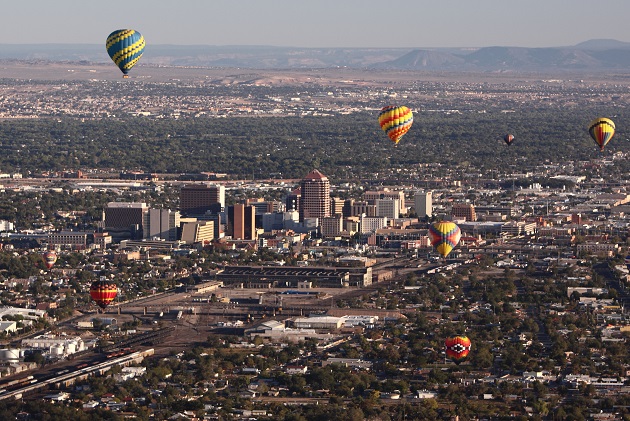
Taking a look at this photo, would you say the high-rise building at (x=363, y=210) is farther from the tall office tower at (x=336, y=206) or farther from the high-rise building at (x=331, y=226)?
the high-rise building at (x=331, y=226)

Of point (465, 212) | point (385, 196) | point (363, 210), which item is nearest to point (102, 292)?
point (363, 210)

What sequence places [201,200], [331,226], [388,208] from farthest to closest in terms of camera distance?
[388,208]
[201,200]
[331,226]

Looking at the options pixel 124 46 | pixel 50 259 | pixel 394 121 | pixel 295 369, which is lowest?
pixel 50 259

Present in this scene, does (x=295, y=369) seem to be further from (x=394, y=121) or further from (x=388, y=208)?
(x=388, y=208)

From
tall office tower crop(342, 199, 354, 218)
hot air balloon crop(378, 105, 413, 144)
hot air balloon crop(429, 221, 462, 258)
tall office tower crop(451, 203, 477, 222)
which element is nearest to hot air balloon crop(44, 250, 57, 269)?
hot air balloon crop(378, 105, 413, 144)

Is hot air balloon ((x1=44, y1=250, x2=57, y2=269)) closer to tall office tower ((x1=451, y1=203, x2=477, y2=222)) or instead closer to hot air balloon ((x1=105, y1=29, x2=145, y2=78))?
hot air balloon ((x1=105, y1=29, x2=145, y2=78))

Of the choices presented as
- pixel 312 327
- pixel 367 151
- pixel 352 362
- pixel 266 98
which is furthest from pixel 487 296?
pixel 266 98

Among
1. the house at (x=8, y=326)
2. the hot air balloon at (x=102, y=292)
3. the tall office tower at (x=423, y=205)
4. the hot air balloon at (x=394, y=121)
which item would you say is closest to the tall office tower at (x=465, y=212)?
the tall office tower at (x=423, y=205)

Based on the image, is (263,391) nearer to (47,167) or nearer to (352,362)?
(352,362)
